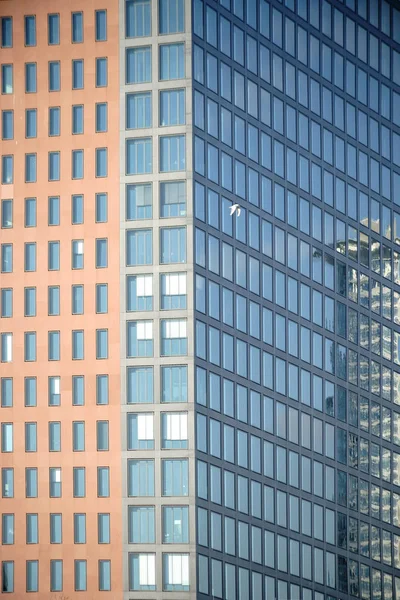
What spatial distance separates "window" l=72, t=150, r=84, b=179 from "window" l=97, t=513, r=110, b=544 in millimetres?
26045

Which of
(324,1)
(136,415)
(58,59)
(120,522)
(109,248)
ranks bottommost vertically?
(120,522)

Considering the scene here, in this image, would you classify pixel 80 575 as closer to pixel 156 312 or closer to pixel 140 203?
pixel 156 312

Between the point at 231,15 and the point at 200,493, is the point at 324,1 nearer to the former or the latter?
the point at 231,15

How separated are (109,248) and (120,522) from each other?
20703 mm

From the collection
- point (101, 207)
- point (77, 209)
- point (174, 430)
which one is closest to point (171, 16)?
point (101, 207)

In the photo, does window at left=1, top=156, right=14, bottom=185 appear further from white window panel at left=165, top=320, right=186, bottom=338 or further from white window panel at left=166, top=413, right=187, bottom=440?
white window panel at left=166, top=413, right=187, bottom=440

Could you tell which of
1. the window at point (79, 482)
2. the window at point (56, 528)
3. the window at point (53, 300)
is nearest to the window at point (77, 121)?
the window at point (53, 300)

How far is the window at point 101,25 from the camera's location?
133250 millimetres

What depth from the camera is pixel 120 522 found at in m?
129

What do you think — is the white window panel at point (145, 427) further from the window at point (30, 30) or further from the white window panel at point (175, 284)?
the window at point (30, 30)

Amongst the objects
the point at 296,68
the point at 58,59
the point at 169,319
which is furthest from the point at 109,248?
the point at 296,68

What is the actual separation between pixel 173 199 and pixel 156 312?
8.80 metres

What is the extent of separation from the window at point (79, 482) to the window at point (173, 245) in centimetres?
1698

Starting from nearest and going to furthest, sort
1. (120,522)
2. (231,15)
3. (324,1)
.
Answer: (120,522), (231,15), (324,1)
